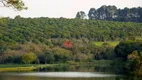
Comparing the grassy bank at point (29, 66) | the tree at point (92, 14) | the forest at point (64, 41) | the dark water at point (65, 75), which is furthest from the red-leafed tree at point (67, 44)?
the tree at point (92, 14)

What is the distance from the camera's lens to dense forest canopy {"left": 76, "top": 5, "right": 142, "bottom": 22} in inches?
6332

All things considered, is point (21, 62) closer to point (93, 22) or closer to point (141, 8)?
point (93, 22)

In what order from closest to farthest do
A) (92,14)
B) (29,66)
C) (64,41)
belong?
(29,66), (64,41), (92,14)

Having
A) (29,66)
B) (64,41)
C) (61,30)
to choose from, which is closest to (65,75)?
(29,66)

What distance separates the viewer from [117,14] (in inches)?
6718

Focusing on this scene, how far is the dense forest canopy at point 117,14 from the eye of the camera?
6332 inches

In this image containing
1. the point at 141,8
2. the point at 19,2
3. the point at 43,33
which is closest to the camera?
the point at 19,2

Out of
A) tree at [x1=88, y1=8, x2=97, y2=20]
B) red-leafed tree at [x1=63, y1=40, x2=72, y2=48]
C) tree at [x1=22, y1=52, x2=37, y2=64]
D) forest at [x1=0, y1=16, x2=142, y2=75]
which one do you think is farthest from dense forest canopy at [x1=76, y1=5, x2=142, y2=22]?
tree at [x1=22, y1=52, x2=37, y2=64]

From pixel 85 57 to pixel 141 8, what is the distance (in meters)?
81.7

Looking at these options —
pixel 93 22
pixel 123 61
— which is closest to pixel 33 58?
pixel 123 61

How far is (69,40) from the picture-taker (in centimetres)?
10069

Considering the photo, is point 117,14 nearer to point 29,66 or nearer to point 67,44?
point 67,44

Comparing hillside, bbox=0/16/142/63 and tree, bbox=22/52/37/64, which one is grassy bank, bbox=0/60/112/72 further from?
tree, bbox=22/52/37/64

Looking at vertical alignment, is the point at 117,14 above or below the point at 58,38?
above
